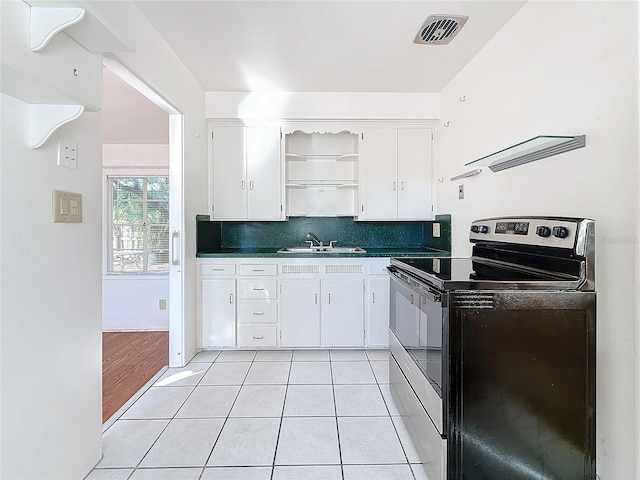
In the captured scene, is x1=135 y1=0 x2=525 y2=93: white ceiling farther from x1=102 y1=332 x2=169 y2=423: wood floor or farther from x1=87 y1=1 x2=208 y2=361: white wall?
x1=102 y1=332 x2=169 y2=423: wood floor

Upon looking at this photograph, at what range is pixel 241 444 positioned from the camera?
167 cm

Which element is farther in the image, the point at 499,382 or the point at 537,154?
the point at 537,154

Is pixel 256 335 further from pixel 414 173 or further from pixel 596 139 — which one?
pixel 596 139

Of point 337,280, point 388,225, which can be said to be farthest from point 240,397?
point 388,225

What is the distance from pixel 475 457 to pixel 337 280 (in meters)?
1.81

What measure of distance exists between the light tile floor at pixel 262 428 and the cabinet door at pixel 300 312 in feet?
0.96

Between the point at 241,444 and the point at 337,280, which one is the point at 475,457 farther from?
the point at 337,280

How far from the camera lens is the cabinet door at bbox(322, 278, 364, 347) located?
289 cm

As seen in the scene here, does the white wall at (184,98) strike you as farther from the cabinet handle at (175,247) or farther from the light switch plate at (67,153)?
the light switch plate at (67,153)

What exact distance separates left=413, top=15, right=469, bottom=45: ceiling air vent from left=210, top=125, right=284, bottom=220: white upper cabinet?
58.0 inches

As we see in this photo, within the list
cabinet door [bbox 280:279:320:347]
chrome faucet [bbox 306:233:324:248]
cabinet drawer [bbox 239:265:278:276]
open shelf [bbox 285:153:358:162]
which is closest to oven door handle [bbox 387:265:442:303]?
cabinet door [bbox 280:279:320:347]

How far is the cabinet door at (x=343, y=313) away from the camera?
289 centimetres

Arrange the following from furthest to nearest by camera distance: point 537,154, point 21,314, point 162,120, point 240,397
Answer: point 162,120 < point 240,397 < point 537,154 < point 21,314

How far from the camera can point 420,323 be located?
4.86ft
